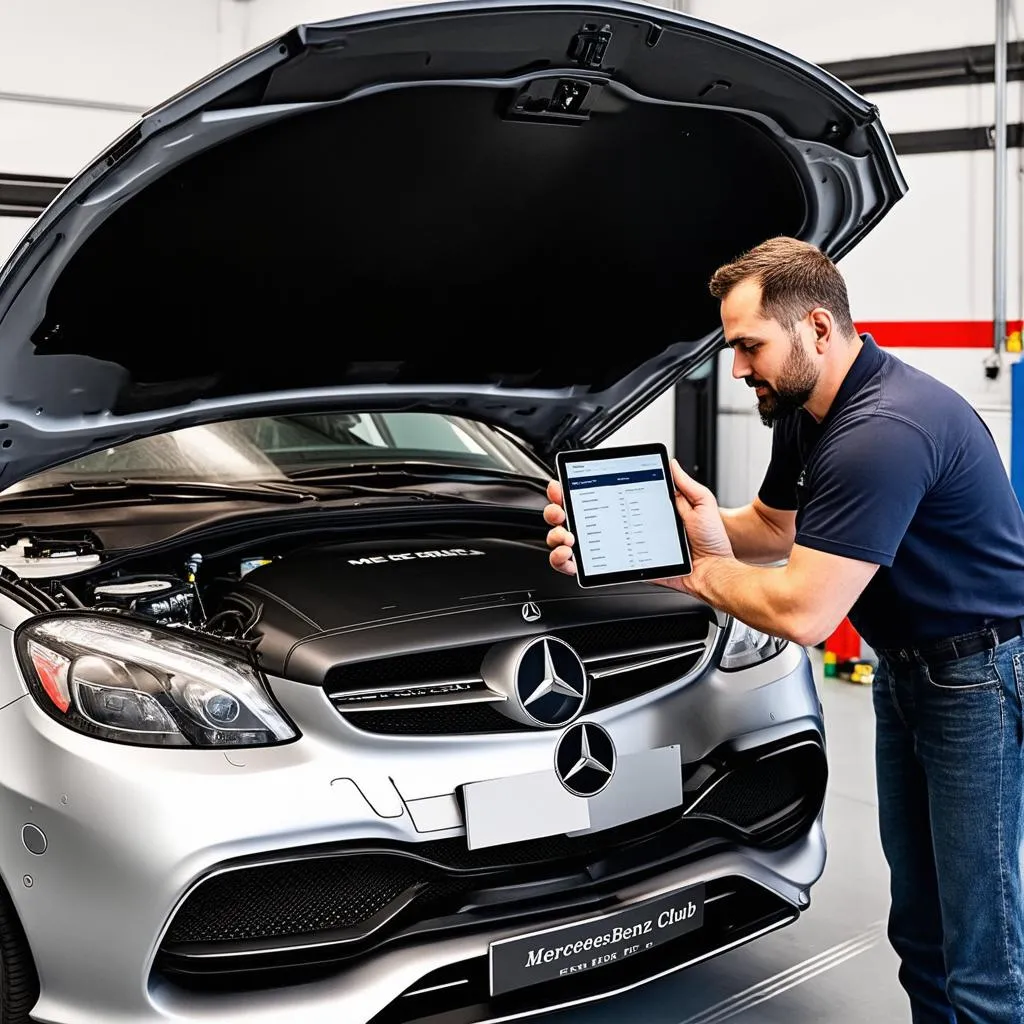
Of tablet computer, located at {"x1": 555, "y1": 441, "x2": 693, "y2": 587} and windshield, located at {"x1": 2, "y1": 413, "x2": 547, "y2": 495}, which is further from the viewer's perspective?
windshield, located at {"x1": 2, "y1": 413, "x2": 547, "y2": 495}

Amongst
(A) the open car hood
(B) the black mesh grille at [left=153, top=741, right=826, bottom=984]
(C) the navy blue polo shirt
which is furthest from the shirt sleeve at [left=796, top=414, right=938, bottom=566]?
(A) the open car hood

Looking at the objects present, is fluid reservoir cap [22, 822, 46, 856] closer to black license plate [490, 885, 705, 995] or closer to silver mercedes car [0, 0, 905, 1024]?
silver mercedes car [0, 0, 905, 1024]

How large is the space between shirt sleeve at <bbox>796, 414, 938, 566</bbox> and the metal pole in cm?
453

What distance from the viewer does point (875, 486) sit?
1840 millimetres

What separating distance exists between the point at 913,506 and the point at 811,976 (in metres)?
1.28

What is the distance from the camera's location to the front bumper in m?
1.78

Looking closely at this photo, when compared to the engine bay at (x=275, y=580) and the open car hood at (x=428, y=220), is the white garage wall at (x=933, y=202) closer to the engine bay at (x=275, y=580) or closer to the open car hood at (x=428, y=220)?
the open car hood at (x=428, y=220)

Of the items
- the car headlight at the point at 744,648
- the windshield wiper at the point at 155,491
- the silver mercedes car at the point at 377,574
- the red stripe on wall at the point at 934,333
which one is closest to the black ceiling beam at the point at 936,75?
the red stripe on wall at the point at 934,333

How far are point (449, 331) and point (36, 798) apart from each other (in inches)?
56.6

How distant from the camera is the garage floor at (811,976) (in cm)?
251

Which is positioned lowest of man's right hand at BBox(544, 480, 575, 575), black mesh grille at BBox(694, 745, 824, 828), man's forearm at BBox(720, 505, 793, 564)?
black mesh grille at BBox(694, 745, 824, 828)

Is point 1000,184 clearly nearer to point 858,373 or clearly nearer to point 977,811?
point 858,373

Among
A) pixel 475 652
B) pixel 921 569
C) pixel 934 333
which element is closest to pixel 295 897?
pixel 475 652

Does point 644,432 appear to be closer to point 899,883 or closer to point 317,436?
point 317,436
